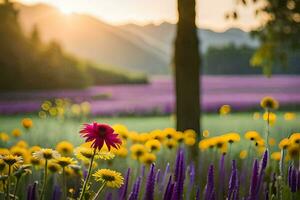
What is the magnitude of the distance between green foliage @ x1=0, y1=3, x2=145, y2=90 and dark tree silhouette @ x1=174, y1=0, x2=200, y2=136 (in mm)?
15665

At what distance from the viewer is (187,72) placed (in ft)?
24.5

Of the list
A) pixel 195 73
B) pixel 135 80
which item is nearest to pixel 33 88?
pixel 135 80

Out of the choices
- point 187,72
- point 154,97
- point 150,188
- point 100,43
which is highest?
point 100,43

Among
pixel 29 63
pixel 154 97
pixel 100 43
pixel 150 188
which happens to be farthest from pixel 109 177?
pixel 100 43

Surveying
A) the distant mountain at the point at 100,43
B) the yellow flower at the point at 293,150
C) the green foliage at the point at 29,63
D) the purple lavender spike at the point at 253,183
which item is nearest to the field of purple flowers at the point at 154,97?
the green foliage at the point at 29,63

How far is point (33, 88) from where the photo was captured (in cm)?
2308

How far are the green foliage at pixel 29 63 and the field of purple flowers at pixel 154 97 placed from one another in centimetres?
95

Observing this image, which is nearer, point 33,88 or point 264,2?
point 264,2

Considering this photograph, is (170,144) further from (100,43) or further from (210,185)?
(100,43)

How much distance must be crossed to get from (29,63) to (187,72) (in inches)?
630

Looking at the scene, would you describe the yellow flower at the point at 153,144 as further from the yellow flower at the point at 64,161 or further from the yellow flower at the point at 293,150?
the yellow flower at the point at 64,161

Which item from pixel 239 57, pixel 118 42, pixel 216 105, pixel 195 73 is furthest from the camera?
pixel 118 42

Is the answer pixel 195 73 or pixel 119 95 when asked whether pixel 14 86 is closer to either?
pixel 119 95

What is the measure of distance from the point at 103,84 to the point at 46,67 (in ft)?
17.8
